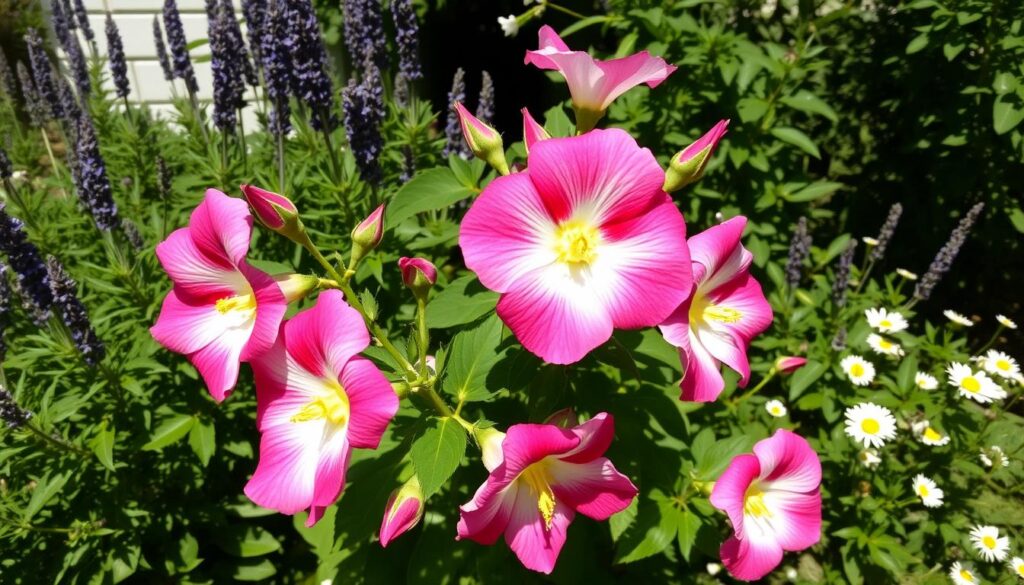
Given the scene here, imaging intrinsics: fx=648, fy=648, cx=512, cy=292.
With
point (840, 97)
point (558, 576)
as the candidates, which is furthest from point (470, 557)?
point (840, 97)

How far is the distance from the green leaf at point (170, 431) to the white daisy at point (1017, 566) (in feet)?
9.42

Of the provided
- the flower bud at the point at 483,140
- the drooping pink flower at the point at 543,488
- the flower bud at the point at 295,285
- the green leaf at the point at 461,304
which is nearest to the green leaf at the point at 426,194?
the green leaf at the point at 461,304

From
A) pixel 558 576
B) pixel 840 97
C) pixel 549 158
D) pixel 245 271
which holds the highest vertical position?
pixel 549 158

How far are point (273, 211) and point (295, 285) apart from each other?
15 cm

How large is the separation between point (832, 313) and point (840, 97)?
208cm

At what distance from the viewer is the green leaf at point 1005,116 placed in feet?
9.14

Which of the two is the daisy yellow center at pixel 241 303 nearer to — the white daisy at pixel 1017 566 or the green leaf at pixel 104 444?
the green leaf at pixel 104 444

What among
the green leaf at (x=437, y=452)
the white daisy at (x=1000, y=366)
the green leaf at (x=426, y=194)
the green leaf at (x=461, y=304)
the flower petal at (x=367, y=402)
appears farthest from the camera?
the white daisy at (x=1000, y=366)

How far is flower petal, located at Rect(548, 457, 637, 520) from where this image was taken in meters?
1.21

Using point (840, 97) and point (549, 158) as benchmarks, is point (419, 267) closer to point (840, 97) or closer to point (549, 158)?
point (549, 158)

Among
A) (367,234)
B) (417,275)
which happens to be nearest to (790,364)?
(417,275)

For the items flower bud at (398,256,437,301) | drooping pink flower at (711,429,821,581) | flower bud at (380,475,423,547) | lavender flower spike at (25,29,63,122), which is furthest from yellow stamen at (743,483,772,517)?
lavender flower spike at (25,29,63,122)

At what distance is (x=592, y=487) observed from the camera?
1.26m

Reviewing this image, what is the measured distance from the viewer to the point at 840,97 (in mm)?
4172
